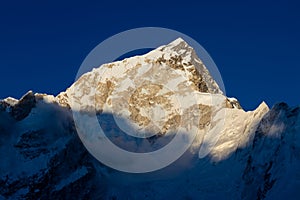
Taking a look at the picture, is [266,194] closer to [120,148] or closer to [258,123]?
[258,123]

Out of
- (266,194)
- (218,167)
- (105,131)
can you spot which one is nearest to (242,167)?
(218,167)

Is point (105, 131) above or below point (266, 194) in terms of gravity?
above

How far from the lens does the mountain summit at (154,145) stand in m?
147

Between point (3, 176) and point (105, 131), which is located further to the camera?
point (105, 131)

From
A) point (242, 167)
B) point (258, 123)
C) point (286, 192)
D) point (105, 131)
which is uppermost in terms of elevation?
point (105, 131)

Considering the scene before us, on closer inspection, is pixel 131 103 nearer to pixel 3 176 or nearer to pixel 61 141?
pixel 61 141

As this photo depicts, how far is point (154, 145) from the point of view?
18012 cm

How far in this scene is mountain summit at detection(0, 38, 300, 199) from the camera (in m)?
147

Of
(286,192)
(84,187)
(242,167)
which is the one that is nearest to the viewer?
(286,192)

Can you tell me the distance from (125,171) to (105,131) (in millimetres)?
17748

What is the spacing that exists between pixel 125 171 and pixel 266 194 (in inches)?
1854

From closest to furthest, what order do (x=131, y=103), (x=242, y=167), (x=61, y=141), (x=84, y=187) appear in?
(x=242, y=167), (x=84, y=187), (x=61, y=141), (x=131, y=103)

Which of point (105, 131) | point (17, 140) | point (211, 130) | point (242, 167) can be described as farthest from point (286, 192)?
point (17, 140)

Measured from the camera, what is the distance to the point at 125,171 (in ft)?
564
